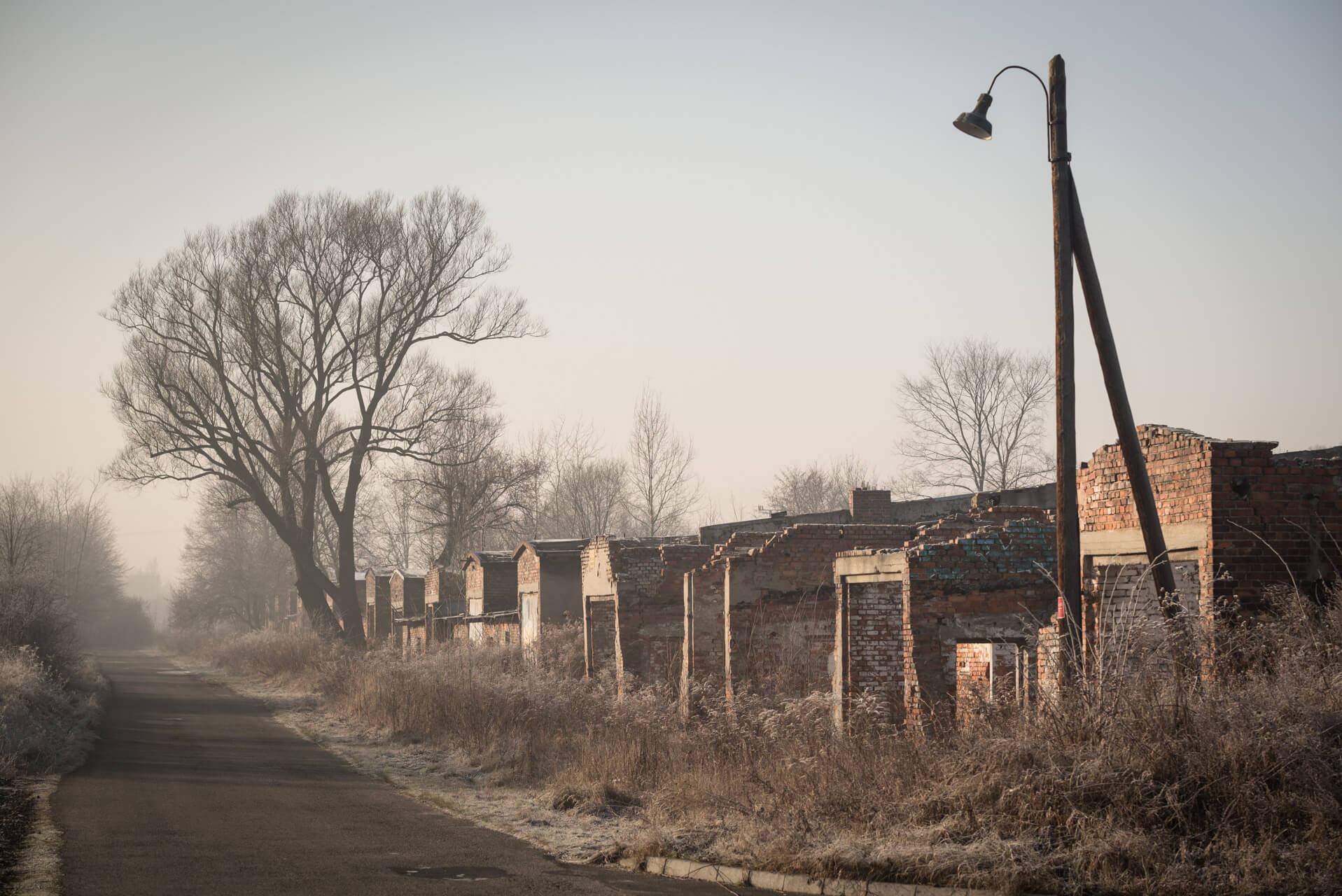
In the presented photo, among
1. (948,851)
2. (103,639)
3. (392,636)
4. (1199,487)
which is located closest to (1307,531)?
(1199,487)

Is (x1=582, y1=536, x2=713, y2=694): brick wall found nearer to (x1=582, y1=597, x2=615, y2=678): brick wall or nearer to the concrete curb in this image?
(x1=582, y1=597, x2=615, y2=678): brick wall

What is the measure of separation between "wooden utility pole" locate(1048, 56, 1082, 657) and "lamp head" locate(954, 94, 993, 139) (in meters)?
0.69

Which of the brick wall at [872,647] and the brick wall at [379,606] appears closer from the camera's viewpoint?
the brick wall at [872,647]

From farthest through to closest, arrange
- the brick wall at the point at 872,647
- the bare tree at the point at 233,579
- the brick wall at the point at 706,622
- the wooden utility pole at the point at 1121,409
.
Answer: the bare tree at the point at 233,579, the brick wall at the point at 706,622, the brick wall at the point at 872,647, the wooden utility pole at the point at 1121,409

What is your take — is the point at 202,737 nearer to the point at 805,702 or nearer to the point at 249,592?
the point at 805,702

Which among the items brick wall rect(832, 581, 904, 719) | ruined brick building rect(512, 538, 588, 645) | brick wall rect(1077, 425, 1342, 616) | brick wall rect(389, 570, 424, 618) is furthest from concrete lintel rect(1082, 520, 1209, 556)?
brick wall rect(389, 570, 424, 618)

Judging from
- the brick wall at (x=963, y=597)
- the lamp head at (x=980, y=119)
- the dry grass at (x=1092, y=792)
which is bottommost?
the dry grass at (x=1092, y=792)

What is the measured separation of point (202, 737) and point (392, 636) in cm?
2512

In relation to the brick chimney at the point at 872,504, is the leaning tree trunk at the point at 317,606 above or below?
below

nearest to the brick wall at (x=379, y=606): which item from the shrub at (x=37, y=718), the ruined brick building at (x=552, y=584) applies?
the ruined brick building at (x=552, y=584)

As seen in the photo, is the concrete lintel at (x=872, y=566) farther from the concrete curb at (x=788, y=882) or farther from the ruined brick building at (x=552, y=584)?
the ruined brick building at (x=552, y=584)

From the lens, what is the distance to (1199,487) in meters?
10.2

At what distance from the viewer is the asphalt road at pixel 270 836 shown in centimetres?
880

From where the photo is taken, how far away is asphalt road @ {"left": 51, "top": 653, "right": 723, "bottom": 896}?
880 cm
